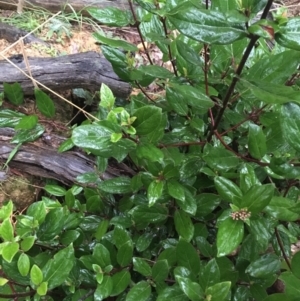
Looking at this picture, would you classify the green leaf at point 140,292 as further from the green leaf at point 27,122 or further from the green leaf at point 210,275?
the green leaf at point 27,122

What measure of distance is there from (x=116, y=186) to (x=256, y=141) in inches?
18.7

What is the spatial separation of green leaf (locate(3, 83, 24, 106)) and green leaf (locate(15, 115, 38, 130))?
190mm

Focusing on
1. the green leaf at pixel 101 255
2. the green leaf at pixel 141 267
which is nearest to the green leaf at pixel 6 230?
the green leaf at pixel 101 255

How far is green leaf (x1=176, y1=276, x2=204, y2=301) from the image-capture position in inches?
34.8

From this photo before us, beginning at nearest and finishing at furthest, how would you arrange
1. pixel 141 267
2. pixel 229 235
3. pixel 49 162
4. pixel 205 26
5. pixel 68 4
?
pixel 205 26
pixel 229 235
pixel 141 267
pixel 49 162
pixel 68 4

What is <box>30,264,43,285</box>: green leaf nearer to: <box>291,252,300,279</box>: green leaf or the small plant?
the small plant

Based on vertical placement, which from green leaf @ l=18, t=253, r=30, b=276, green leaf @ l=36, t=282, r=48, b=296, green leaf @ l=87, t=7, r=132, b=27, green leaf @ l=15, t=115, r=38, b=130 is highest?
green leaf @ l=87, t=7, r=132, b=27

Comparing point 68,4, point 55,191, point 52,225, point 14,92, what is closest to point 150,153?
point 52,225

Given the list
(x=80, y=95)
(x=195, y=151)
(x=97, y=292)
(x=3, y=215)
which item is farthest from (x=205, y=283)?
(x=80, y=95)

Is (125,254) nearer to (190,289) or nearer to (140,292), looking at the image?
(140,292)

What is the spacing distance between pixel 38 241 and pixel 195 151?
1.77 feet

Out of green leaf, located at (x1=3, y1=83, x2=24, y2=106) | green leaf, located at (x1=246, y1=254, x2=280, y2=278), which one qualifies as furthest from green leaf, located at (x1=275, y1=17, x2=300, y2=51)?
green leaf, located at (x1=3, y1=83, x2=24, y2=106)

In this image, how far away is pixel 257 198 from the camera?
833 millimetres

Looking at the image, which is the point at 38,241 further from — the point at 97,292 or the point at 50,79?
the point at 50,79
